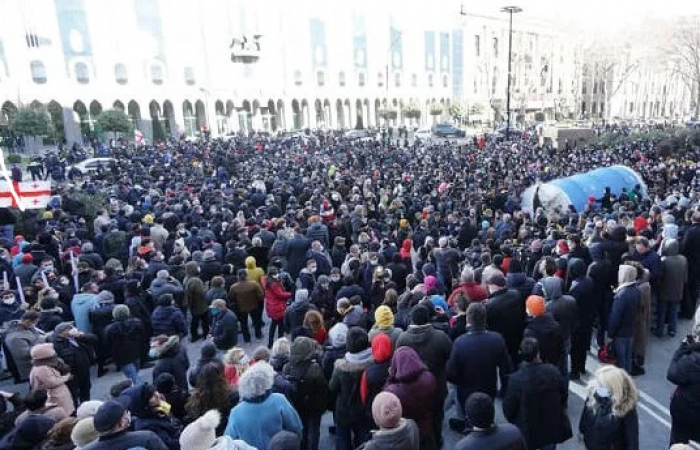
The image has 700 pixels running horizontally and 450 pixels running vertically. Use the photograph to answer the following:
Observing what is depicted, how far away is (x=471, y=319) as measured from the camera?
15.3ft

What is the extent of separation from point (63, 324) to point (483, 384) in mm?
4363


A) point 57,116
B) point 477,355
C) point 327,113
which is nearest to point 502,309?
point 477,355

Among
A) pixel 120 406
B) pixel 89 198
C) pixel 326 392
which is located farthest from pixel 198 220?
pixel 120 406

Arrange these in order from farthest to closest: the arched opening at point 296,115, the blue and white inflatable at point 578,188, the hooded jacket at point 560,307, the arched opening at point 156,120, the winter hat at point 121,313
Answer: the arched opening at point 296,115 → the arched opening at point 156,120 → the blue and white inflatable at point 578,188 → the winter hat at point 121,313 → the hooded jacket at point 560,307

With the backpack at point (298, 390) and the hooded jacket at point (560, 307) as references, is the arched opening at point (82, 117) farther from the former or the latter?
the hooded jacket at point (560, 307)

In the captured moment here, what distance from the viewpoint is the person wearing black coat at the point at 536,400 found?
13.5 feet

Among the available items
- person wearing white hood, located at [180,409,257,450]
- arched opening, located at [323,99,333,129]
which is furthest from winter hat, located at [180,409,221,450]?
arched opening, located at [323,99,333,129]

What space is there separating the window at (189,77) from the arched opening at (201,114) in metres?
1.90

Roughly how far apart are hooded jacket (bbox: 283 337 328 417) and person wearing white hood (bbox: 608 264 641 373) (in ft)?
11.4

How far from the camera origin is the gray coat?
7230 millimetres

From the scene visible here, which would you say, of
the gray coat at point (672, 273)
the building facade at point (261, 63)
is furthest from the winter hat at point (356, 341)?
the building facade at point (261, 63)

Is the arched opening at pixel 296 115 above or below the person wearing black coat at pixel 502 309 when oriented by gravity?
above

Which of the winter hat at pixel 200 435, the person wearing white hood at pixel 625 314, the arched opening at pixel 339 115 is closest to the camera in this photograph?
the winter hat at pixel 200 435

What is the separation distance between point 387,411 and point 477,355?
1.60 m
